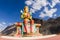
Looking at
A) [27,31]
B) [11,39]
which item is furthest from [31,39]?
[27,31]

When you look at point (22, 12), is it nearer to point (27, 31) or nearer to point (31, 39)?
point (27, 31)

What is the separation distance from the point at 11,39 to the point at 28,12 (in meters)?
1.73

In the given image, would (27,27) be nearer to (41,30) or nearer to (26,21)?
(26,21)

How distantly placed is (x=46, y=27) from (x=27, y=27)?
1.92m

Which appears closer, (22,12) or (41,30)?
(22,12)

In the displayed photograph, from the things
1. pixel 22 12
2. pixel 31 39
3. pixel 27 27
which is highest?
pixel 22 12

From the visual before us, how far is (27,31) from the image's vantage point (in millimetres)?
6578

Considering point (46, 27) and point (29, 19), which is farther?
point (46, 27)

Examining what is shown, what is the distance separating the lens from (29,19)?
6.73m

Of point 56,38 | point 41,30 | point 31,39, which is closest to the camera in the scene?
point 56,38

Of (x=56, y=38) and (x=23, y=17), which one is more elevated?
(x=23, y=17)

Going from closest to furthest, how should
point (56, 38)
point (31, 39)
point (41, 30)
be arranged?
point (56, 38) → point (31, 39) → point (41, 30)

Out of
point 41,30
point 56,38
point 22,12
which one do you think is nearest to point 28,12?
point 22,12

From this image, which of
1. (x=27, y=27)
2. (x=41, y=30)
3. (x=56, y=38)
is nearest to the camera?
(x=56, y=38)
